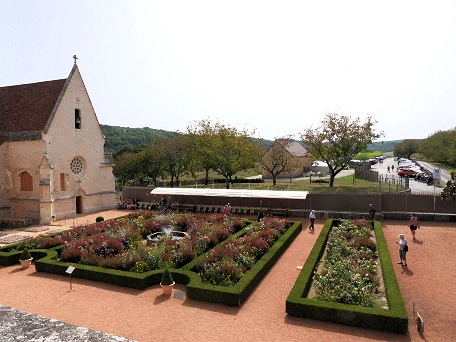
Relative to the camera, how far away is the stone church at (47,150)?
28.0m

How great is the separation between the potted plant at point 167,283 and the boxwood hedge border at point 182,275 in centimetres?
82

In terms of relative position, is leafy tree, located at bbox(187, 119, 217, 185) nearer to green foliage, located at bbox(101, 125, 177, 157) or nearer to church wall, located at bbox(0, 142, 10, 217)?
church wall, located at bbox(0, 142, 10, 217)

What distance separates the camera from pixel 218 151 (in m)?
43.6

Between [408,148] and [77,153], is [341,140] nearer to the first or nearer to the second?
[77,153]

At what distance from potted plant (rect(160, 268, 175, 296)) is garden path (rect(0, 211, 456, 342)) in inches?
11.2

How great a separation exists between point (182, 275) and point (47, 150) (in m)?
20.0

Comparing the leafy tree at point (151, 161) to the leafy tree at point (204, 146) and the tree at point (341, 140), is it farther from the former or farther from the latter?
the tree at point (341, 140)

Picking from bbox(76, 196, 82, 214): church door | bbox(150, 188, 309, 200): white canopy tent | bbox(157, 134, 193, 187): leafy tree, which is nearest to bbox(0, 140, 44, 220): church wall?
bbox(76, 196, 82, 214): church door

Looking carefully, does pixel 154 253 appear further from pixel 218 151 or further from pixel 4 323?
pixel 218 151

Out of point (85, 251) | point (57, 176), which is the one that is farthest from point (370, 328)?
point (57, 176)

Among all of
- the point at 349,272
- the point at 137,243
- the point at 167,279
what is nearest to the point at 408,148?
the point at 349,272

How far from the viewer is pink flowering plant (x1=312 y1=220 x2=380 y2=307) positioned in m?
11.4

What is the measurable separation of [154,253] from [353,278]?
342 inches

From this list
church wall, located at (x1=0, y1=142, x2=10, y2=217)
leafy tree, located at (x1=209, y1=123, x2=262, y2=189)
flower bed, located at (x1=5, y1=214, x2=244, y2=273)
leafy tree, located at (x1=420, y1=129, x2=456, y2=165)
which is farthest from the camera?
leafy tree, located at (x1=420, y1=129, x2=456, y2=165)
